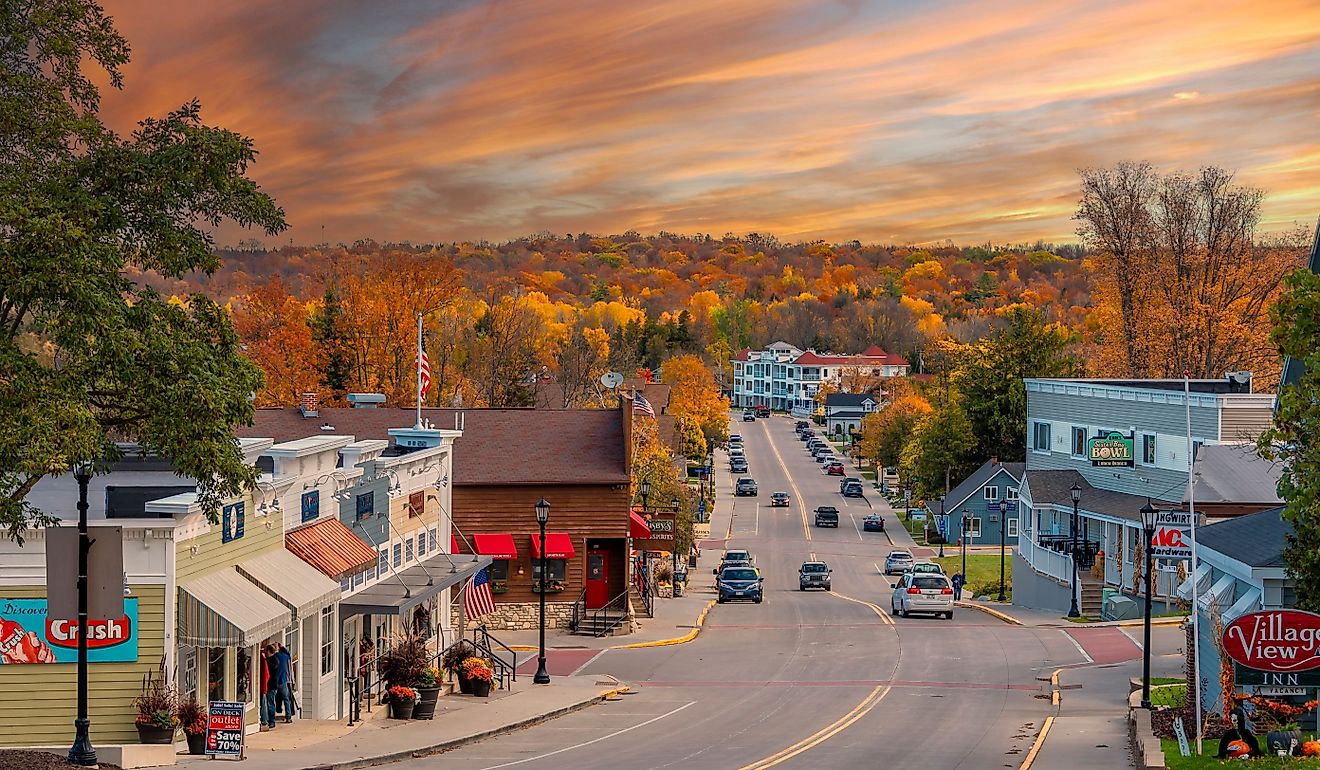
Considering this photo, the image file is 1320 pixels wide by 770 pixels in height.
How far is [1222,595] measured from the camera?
2859 cm

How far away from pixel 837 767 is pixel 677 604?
3399cm

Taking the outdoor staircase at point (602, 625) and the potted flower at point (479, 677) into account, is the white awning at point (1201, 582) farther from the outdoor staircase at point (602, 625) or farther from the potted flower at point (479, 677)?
the outdoor staircase at point (602, 625)

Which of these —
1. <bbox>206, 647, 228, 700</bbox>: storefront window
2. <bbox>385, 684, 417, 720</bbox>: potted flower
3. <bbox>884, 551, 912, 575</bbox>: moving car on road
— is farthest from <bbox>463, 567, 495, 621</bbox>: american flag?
<bbox>884, 551, 912, 575</bbox>: moving car on road

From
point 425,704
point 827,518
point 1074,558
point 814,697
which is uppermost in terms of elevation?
point 425,704

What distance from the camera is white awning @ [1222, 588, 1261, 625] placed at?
2666 cm

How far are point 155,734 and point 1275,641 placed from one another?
17.6 m

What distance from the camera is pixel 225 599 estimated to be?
25562mm

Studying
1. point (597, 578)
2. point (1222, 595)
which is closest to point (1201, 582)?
point (1222, 595)

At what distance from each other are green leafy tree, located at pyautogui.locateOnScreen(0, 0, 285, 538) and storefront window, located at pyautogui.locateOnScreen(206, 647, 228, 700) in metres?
4.29

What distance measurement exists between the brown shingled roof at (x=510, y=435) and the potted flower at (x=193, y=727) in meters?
24.2

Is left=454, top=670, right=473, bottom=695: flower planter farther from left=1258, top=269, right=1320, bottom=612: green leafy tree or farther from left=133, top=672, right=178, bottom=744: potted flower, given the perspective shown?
left=1258, top=269, right=1320, bottom=612: green leafy tree

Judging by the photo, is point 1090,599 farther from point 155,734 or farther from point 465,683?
point 155,734

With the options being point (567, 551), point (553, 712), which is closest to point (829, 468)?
point (567, 551)

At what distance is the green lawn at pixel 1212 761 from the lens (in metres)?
21.4
